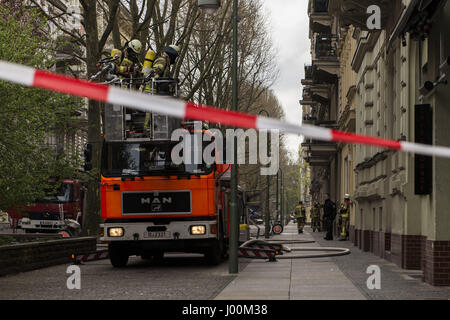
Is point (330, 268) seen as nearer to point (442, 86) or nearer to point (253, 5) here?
point (442, 86)

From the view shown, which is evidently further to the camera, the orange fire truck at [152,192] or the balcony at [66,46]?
the balcony at [66,46]

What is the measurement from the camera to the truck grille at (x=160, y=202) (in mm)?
16156

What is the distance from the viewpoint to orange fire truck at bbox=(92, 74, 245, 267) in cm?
1606

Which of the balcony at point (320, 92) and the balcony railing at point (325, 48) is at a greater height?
the balcony railing at point (325, 48)

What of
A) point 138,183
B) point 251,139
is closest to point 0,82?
point 138,183

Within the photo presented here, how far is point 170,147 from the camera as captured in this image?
16.2 meters

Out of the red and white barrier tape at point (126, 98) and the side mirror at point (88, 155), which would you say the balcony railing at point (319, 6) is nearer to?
the side mirror at point (88, 155)

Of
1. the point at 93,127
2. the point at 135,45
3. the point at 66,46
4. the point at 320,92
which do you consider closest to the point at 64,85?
the point at 135,45

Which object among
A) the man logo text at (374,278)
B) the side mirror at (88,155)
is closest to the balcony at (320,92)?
the man logo text at (374,278)

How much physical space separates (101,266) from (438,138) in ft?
28.7

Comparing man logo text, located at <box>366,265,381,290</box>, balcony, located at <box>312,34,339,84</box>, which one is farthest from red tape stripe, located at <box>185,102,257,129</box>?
balcony, located at <box>312,34,339,84</box>

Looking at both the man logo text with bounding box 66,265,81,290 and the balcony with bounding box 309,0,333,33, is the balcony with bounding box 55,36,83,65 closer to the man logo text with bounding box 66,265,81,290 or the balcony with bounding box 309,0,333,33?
the man logo text with bounding box 66,265,81,290

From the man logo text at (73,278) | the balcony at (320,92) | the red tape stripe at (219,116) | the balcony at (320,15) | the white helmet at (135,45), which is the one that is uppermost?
the balcony at (320,15)

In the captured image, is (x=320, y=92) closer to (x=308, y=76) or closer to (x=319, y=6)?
(x=308, y=76)
